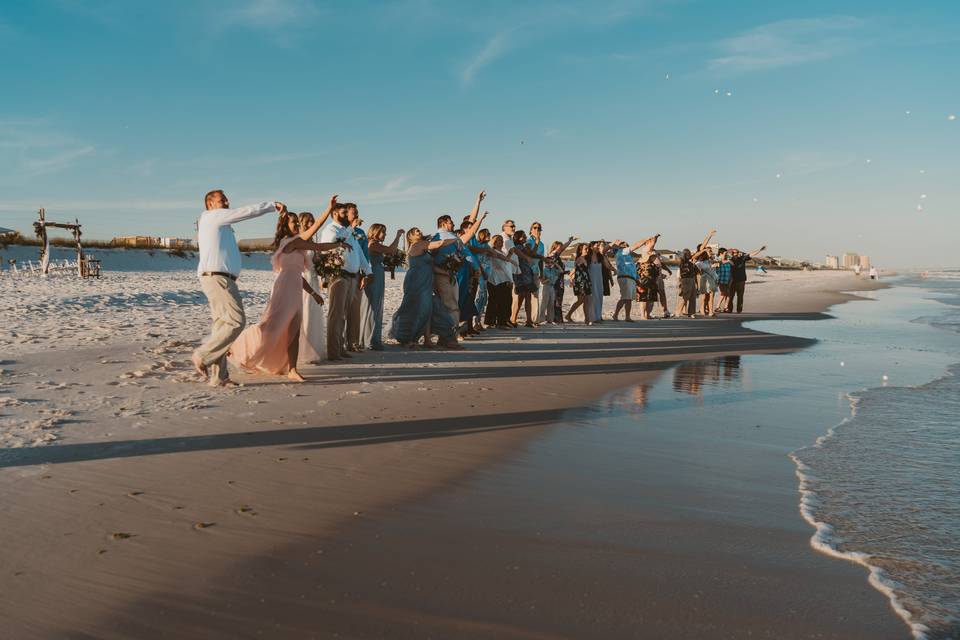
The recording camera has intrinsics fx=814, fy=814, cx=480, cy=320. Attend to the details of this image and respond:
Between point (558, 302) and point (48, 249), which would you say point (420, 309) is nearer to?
point (558, 302)

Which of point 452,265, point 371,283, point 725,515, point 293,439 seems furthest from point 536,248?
point 725,515

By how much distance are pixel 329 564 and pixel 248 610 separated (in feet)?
1.74

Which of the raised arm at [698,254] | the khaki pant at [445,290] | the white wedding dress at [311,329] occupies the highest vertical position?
the raised arm at [698,254]

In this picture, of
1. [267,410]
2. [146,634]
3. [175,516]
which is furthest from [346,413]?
[146,634]

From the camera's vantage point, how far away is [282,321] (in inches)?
352

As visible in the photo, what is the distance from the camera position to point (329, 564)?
3582 mm

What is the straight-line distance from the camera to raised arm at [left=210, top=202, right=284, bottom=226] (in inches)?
302

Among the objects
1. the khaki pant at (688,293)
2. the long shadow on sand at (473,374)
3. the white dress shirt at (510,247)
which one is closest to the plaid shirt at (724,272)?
the khaki pant at (688,293)

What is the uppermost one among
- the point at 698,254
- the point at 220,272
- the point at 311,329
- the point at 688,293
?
the point at 698,254

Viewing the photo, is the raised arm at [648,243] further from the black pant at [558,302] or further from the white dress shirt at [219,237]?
the white dress shirt at [219,237]

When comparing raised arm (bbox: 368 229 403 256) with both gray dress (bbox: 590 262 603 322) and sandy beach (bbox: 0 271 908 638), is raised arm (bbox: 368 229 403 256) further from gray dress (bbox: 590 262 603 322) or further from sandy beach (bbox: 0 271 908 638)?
gray dress (bbox: 590 262 603 322)

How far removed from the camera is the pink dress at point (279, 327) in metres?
8.90

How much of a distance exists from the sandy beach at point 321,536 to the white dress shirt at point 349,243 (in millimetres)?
2453

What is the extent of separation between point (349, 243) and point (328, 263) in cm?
37
